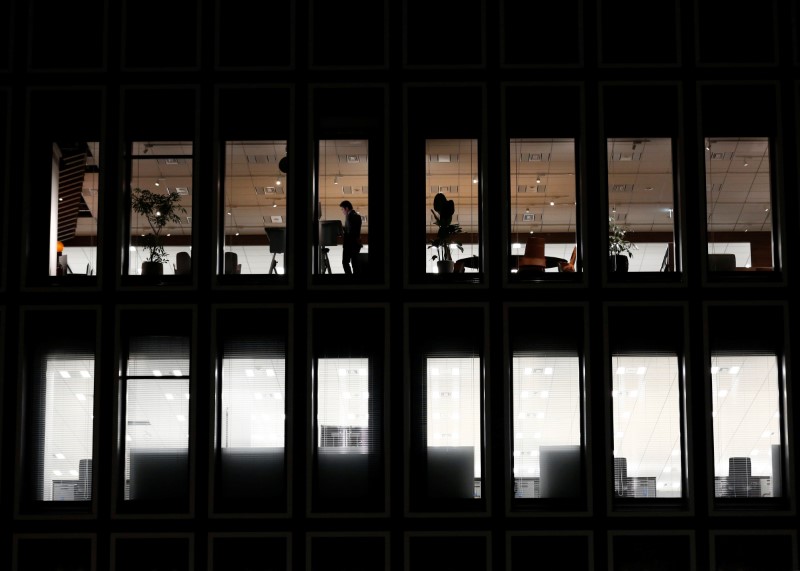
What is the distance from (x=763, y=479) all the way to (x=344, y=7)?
7730 millimetres

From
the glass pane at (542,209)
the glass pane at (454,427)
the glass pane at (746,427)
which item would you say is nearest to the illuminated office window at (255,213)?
the glass pane at (454,427)

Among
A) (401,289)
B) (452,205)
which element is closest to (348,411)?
(401,289)

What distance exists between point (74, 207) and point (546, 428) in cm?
644

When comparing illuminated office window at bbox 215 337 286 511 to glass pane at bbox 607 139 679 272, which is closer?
illuminated office window at bbox 215 337 286 511

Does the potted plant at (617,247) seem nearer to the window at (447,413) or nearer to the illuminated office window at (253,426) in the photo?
the window at (447,413)

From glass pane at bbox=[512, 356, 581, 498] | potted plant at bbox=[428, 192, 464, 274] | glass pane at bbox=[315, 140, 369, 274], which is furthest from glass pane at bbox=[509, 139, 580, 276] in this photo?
Result: glass pane at bbox=[315, 140, 369, 274]

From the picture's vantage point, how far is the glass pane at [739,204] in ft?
40.8

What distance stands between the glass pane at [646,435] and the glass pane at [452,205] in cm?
227

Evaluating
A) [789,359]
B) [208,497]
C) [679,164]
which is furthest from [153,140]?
[789,359]

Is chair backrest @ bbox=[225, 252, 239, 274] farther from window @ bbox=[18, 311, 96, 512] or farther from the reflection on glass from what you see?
window @ bbox=[18, 311, 96, 512]

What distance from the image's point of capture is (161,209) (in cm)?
1262

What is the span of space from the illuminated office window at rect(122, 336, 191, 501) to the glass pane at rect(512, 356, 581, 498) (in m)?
4.02

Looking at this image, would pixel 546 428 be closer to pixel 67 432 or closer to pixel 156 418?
pixel 156 418

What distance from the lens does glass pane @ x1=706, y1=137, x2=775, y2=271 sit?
12422 millimetres
